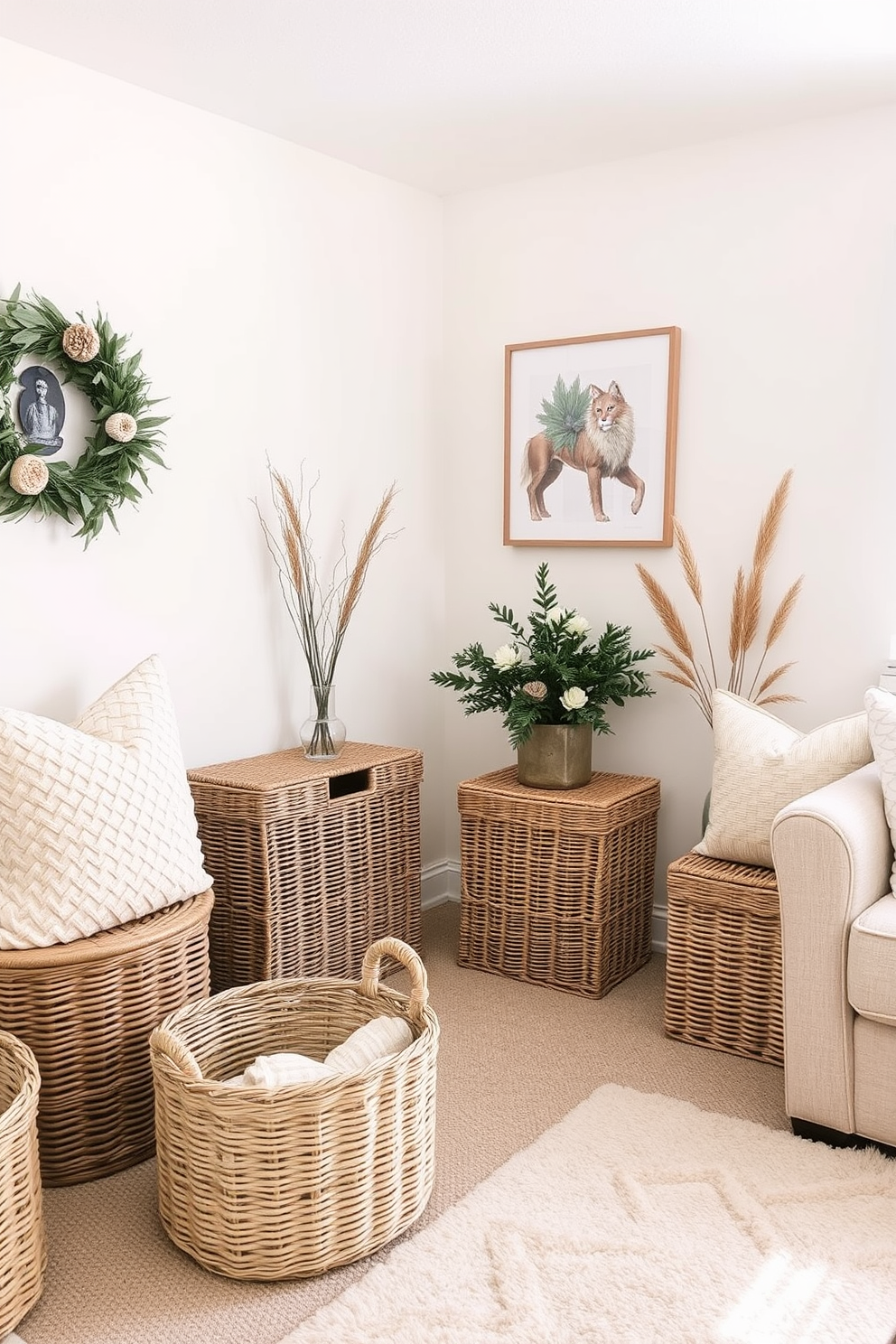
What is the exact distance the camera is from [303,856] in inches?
113

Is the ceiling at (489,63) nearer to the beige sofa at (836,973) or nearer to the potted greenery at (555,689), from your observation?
the potted greenery at (555,689)

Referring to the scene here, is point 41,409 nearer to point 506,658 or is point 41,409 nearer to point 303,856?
point 303,856

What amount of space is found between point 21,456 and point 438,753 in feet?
6.06

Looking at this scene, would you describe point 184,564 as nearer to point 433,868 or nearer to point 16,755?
point 16,755

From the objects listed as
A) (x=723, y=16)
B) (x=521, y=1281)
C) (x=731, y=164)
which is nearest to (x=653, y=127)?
(x=731, y=164)

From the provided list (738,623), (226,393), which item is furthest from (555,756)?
(226,393)

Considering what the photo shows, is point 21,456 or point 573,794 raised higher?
point 21,456

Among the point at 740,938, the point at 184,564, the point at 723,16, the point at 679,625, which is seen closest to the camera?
the point at 723,16

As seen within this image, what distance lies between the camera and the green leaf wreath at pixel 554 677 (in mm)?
3166

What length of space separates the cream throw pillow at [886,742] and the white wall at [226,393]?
162cm

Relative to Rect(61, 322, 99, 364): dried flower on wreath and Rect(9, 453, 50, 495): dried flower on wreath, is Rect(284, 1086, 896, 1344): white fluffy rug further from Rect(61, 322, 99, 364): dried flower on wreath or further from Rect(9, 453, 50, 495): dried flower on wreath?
Rect(61, 322, 99, 364): dried flower on wreath

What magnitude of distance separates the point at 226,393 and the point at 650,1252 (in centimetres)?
228

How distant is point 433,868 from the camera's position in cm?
388

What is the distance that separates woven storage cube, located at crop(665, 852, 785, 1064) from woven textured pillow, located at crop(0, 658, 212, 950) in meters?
1.20
